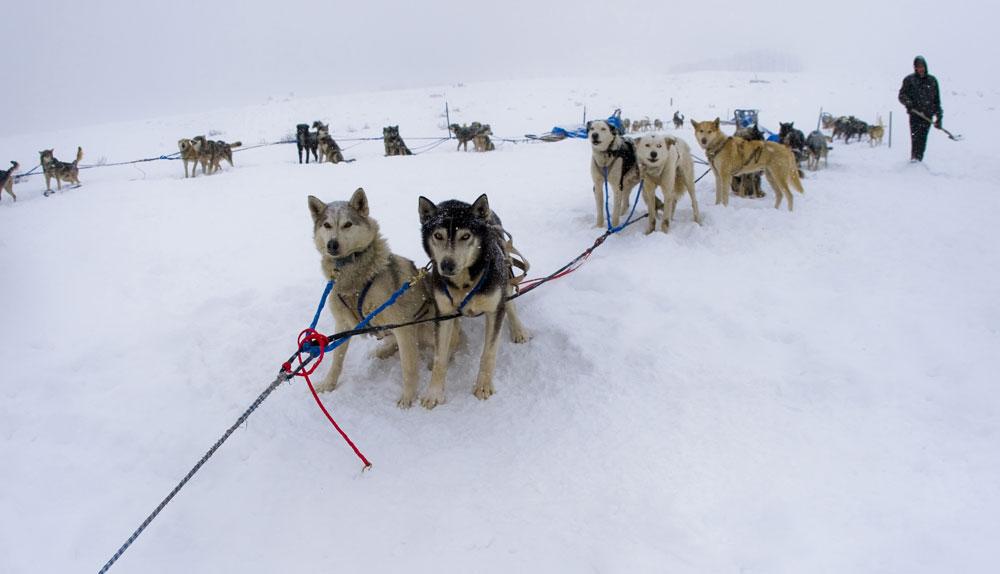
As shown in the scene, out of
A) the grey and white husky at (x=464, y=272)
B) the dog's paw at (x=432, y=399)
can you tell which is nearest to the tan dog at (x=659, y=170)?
the grey and white husky at (x=464, y=272)

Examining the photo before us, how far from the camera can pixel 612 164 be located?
20.0 feet

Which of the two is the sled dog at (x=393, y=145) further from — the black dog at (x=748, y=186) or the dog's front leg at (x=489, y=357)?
the dog's front leg at (x=489, y=357)

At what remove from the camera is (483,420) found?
10.6 ft

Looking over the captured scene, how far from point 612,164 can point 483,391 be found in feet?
12.5

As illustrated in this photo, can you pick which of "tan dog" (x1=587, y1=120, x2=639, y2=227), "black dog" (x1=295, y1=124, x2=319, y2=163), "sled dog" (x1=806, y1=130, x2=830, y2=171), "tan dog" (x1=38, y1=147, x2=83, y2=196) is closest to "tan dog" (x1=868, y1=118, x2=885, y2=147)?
"sled dog" (x1=806, y1=130, x2=830, y2=171)

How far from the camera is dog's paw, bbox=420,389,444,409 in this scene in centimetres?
333

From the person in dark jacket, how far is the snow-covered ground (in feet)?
9.36

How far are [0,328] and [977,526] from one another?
6.95 meters

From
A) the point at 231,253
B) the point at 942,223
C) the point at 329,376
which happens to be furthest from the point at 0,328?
the point at 942,223

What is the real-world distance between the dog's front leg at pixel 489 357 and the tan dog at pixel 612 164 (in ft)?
10.8

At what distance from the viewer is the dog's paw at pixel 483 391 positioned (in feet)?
11.1

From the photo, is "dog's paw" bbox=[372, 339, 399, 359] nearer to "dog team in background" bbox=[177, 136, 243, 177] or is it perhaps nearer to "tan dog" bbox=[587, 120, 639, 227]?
"tan dog" bbox=[587, 120, 639, 227]

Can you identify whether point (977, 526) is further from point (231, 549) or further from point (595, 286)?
point (231, 549)

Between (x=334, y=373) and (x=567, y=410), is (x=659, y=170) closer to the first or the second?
(x=567, y=410)
